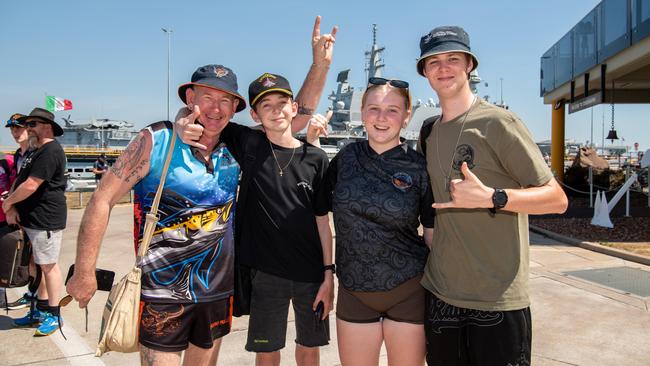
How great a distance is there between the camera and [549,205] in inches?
85.1

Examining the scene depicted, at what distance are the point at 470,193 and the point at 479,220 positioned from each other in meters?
0.24

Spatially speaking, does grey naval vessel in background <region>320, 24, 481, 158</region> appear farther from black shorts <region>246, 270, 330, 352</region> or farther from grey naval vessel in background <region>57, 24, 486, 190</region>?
black shorts <region>246, 270, 330, 352</region>

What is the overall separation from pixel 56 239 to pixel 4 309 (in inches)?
51.0

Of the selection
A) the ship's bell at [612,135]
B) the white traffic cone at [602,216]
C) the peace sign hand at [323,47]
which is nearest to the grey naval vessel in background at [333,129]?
the ship's bell at [612,135]

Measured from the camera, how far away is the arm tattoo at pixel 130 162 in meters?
2.39

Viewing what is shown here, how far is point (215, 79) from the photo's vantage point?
260 cm

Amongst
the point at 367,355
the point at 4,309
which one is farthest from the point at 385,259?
the point at 4,309

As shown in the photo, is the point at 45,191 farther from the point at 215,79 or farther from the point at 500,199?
the point at 500,199

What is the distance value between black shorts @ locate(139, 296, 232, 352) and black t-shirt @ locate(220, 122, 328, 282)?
0.39m

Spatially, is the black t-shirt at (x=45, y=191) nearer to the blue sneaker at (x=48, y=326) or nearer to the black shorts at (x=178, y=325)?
the blue sneaker at (x=48, y=326)

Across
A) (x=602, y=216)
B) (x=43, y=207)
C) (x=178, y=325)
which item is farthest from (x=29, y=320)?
(x=602, y=216)

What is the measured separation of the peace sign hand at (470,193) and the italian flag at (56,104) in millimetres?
26115

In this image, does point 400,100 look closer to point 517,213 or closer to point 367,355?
point 517,213

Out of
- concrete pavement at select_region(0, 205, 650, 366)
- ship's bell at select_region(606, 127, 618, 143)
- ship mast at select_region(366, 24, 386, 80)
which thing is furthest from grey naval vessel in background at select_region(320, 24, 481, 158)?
concrete pavement at select_region(0, 205, 650, 366)
